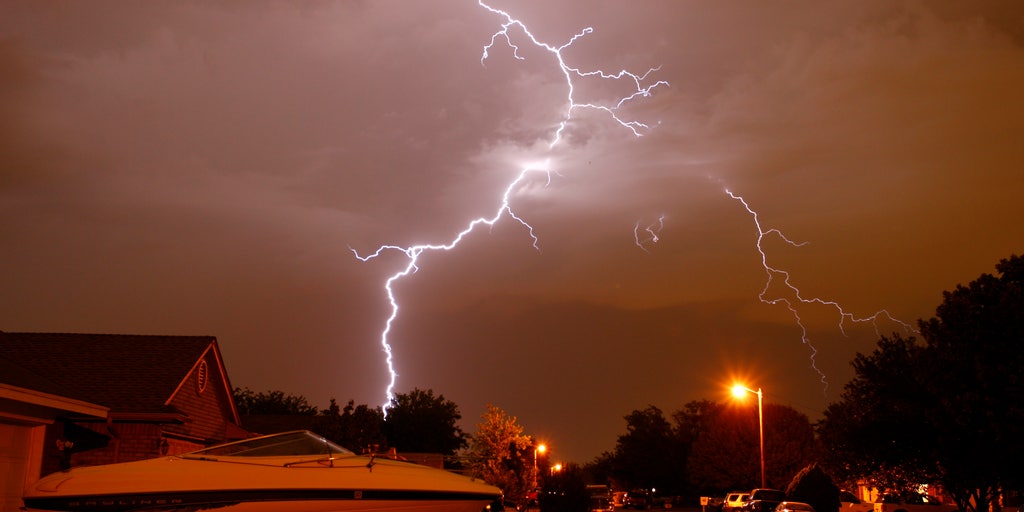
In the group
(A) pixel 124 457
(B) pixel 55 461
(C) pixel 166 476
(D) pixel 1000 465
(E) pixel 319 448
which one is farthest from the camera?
(D) pixel 1000 465

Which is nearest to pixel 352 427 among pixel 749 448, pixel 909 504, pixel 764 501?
pixel 764 501

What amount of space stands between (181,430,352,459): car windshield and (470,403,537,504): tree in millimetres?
23463

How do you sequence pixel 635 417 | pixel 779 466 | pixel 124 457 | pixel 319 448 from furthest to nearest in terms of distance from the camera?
pixel 635 417 < pixel 779 466 < pixel 124 457 < pixel 319 448

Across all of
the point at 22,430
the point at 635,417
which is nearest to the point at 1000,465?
the point at 22,430

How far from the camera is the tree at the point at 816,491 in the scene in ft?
112

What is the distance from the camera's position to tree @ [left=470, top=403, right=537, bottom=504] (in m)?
30.0

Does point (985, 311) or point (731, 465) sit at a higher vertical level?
point (985, 311)

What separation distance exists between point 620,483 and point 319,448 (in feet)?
304

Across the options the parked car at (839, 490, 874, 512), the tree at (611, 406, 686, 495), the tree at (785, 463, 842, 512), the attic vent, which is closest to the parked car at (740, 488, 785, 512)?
the tree at (785, 463, 842, 512)

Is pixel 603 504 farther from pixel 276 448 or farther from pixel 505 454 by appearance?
pixel 276 448

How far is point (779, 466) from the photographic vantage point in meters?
59.4

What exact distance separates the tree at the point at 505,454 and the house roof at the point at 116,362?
1149cm

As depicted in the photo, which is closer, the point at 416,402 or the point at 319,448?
the point at 319,448

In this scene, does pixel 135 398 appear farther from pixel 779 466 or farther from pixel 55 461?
pixel 779 466
